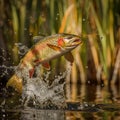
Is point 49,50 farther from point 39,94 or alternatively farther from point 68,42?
point 39,94

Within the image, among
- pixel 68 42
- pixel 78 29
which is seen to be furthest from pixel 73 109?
pixel 78 29

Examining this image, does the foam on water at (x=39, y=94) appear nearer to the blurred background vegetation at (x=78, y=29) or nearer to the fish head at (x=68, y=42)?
the fish head at (x=68, y=42)

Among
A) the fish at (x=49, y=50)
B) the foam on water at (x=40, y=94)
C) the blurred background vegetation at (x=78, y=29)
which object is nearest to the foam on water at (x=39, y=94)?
the foam on water at (x=40, y=94)

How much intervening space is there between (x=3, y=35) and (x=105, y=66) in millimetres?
1433

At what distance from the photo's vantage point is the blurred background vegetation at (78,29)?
32.2 feet

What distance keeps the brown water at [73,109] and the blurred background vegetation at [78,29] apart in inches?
41.8

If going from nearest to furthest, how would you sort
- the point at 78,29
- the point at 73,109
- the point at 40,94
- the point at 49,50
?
the point at 49,50 < the point at 73,109 < the point at 40,94 < the point at 78,29

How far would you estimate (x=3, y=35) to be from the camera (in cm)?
989

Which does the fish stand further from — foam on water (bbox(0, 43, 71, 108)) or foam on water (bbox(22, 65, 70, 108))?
foam on water (bbox(22, 65, 70, 108))

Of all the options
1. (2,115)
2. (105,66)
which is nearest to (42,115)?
(2,115)

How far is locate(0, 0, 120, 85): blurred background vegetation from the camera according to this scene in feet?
32.2

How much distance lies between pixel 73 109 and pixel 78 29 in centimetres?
281

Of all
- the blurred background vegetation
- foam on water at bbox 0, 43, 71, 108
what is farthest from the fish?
the blurred background vegetation

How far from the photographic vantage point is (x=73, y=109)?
7141mm
